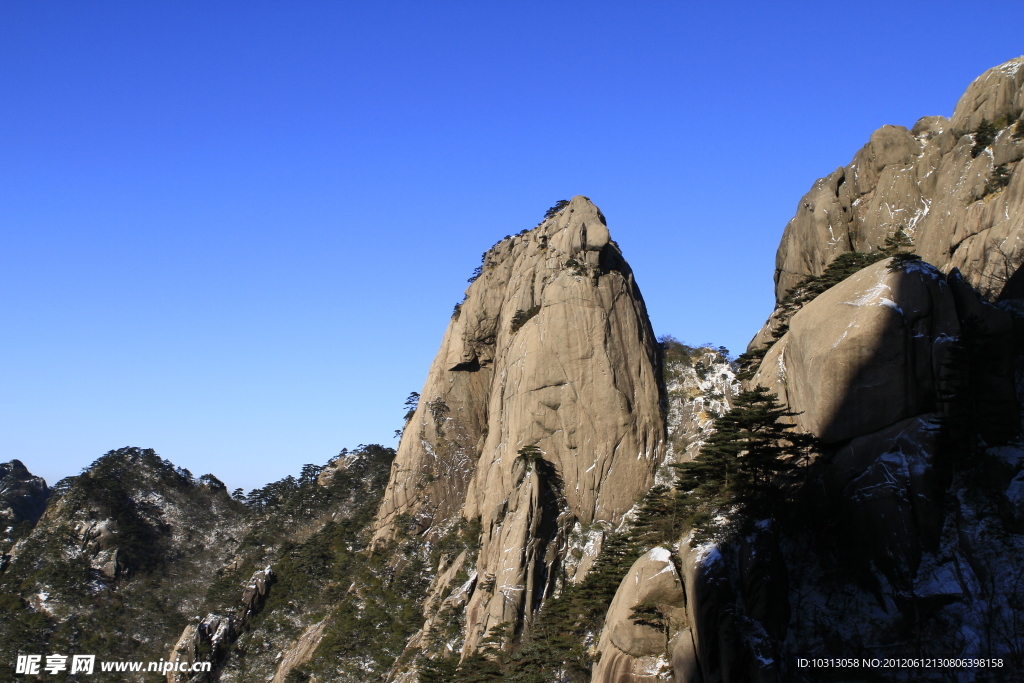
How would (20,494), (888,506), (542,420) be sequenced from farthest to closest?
(20,494) → (542,420) → (888,506)

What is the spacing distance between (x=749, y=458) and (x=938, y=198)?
27537mm

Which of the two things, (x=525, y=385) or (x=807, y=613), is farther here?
(x=525, y=385)

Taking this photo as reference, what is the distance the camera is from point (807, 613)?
35938 millimetres

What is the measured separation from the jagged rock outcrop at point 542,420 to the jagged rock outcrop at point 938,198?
15.2 meters

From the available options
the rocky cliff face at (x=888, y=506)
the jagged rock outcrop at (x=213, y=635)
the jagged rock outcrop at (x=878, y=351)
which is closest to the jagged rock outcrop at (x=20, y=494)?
the jagged rock outcrop at (x=213, y=635)

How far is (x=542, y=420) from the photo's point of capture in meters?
54.9

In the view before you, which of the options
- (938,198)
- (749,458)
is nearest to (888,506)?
(749,458)

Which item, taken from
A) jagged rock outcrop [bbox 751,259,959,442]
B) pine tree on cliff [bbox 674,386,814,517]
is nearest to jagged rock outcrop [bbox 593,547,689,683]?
pine tree on cliff [bbox 674,386,814,517]

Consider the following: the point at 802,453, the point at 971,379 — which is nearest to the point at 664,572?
the point at 802,453

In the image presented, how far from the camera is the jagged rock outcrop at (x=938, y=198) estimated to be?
46.0 meters

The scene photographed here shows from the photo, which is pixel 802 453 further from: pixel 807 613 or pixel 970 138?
pixel 970 138

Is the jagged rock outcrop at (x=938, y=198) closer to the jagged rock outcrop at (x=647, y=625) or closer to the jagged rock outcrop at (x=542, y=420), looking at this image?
the jagged rock outcrop at (x=542, y=420)

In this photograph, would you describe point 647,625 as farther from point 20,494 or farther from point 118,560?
point 20,494

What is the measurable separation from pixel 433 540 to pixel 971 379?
1628 inches
